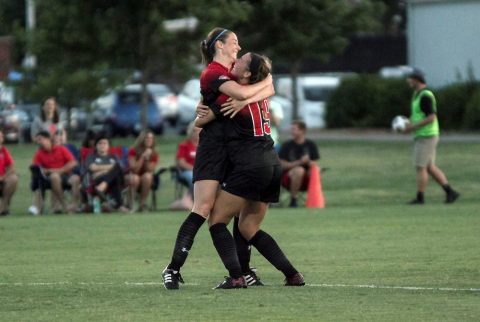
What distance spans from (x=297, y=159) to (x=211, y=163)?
11.7 metres

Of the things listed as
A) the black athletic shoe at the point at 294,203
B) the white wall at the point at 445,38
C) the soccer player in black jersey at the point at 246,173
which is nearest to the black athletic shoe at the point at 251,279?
the soccer player in black jersey at the point at 246,173

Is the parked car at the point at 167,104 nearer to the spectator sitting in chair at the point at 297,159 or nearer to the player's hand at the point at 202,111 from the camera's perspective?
the spectator sitting in chair at the point at 297,159

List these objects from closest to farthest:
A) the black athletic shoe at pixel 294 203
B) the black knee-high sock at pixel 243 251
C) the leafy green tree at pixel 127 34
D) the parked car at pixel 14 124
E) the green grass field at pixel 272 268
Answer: the green grass field at pixel 272 268 → the black knee-high sock at pixel 243 251 → the black athletic shoe at pixel 294 203 → the leafy green tree at pixel 127 34 → the parked car at pixel 14 124

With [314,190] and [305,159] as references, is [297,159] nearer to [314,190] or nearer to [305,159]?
[305,159]

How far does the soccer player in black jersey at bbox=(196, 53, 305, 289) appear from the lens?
1024 centimetres

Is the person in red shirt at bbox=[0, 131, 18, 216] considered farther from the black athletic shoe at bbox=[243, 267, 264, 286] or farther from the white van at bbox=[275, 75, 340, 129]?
the white van at bbox=[275, 75, 340, 129]

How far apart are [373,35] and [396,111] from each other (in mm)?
27948

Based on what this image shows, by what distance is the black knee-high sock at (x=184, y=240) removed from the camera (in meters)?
10.4

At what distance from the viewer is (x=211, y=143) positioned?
10.3m

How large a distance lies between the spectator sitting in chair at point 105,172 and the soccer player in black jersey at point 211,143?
1098 centimetres

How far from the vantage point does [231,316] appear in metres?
8.89

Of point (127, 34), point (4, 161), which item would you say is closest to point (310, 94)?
point (127, 34)

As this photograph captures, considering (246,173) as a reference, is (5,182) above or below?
below

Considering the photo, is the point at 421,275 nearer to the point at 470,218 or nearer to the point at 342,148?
the point at 470,218
